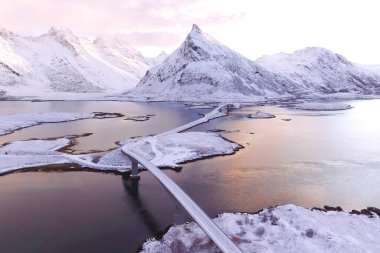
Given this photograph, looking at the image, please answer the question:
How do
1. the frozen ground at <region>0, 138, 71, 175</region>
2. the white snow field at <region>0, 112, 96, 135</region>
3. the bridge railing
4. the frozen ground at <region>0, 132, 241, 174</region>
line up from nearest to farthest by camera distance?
1. the bridge railing
2. the frozen ground at <region>0, 132, 241, 174</region>
3. the frozen ground at <region>0, 138, 71, 175</region>
4. the white snow field at <region>0, 112, 96, 135</region>

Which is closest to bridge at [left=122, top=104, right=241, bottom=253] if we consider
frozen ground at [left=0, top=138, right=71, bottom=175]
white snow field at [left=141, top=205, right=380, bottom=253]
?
white snow field at [left=141, top=205, right=380, bottom=253]

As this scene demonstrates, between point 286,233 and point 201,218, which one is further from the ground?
point 201,218

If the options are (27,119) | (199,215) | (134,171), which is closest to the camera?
(199,215)

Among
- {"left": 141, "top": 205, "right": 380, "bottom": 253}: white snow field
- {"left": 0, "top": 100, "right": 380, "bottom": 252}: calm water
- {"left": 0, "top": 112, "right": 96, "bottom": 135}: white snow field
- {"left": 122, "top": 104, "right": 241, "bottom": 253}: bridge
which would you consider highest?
{"left": 122, "top": 104, "right": 241, "bottom": 253}: bridge

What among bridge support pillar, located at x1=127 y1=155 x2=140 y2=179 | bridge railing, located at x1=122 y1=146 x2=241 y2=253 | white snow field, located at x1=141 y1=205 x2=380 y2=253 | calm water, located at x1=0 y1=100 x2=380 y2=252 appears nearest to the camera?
bridge railing, located at x1=122 y1=146 x2=241 y2=253

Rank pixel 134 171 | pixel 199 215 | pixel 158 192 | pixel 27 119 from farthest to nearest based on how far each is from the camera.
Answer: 1. pixel 27 119
2. pixel 134 171
3. pixel 158 192
4. pixel 199 215

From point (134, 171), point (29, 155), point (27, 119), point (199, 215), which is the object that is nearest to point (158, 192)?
point (134, 171)

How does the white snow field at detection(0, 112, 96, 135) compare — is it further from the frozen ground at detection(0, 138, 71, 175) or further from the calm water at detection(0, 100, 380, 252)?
the calm water at detection(0, 100, 380, 252)

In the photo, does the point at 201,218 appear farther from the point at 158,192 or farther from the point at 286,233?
the point at 158,192
